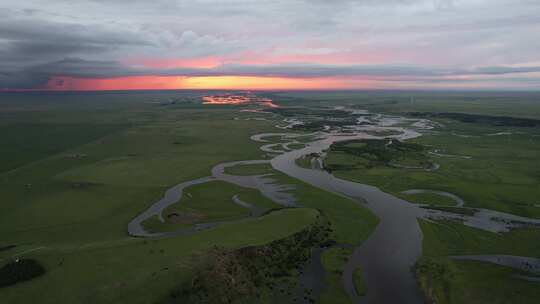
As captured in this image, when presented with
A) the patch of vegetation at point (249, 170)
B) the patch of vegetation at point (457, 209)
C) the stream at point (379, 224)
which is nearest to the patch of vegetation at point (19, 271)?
the stream at point (379, 224)

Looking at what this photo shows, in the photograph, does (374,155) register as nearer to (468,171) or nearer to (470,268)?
(468,171)

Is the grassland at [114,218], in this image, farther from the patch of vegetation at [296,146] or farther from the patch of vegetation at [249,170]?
the patch of vegetation at [296,146]

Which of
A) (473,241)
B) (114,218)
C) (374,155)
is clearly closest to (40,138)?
(114,218)

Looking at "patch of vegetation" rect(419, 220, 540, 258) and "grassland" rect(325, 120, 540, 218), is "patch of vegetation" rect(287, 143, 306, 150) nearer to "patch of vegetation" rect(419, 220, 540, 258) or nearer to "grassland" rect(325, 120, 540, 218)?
"grassland" rect(325, 120, 540, 218)

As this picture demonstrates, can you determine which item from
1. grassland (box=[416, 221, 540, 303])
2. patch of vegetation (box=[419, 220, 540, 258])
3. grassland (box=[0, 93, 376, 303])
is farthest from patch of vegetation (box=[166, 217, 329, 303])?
patch of vegetation (box=[419, 220, 540, 258])

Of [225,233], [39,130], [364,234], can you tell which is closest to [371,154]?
[364,234]

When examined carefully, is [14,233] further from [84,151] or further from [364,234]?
[84,151]
